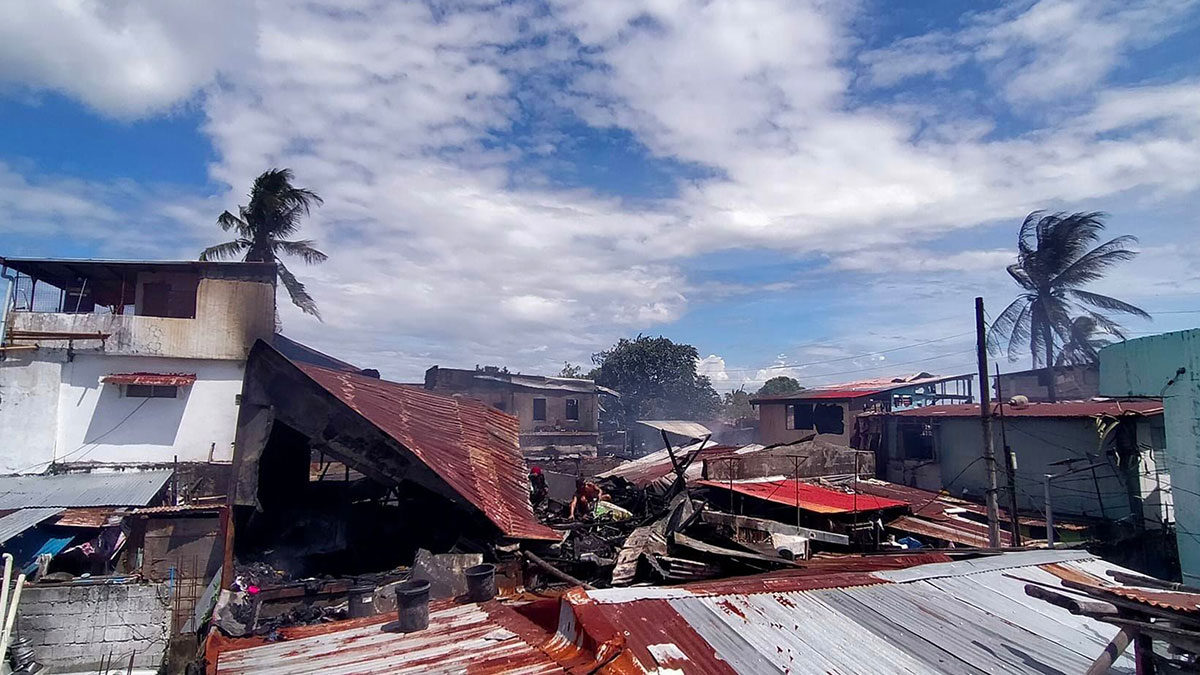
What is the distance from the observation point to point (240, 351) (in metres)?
22.9

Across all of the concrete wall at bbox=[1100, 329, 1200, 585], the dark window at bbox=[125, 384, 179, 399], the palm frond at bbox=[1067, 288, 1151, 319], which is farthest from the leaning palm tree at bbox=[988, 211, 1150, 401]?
the dark window at bbox=[125, 384, 179, 399]

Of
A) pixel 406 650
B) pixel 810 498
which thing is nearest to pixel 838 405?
pixel 810 498

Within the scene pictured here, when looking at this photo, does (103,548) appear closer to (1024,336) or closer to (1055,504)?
(1055,504)

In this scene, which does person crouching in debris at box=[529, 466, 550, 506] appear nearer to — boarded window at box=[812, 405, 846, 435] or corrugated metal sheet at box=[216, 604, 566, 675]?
corrugated metal sheet at box=[216, 604, 566, 675]

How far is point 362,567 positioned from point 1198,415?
15880 millimetres

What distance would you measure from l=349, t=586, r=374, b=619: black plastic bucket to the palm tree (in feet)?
115

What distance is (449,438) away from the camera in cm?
1170

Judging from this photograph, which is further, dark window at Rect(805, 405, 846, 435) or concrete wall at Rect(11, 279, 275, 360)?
dark window at Rect(805, 405, 846, 435)

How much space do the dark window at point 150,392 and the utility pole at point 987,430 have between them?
2508cm

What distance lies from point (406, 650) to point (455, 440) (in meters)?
6.41

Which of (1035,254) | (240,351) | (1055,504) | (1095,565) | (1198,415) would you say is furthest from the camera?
(1035,254)

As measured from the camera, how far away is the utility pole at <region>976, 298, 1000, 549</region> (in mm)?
12880

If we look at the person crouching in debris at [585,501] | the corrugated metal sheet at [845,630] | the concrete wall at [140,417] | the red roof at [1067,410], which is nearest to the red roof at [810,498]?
the person crouching in debris at [585,501]

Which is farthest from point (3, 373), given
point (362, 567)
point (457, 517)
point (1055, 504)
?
point (1055, 504)
